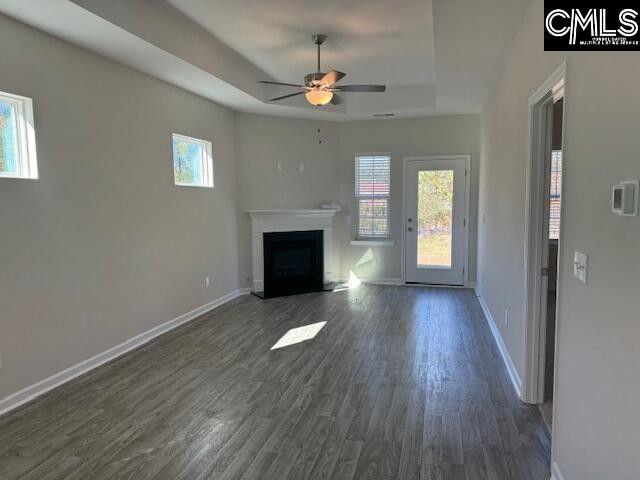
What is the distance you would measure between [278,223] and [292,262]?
658 mm

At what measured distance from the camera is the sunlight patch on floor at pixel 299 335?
4129mm

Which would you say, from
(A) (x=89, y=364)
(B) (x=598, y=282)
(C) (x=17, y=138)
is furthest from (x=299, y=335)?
(B) (x=598, y=282)

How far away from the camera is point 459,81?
4.46m

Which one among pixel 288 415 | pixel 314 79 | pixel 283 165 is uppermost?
pixel 314 79

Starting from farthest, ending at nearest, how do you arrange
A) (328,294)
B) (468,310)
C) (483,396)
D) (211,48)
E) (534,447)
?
(328,294) → (468,310) → (211,48) → (483,396) → (534,447)

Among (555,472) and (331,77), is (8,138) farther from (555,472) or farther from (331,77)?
(555,472)

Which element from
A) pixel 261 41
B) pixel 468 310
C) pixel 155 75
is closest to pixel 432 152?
pixel 468 310

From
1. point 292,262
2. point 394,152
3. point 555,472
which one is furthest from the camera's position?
point 394,152

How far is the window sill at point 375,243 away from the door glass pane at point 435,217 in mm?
462

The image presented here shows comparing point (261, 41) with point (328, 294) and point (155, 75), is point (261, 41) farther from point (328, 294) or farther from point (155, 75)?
point (328, 294)

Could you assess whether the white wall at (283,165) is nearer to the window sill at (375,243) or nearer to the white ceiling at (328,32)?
the window sill at (375,243)

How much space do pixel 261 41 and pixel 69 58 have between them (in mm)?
1756

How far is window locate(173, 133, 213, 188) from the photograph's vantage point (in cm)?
488

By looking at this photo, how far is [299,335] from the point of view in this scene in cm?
438
